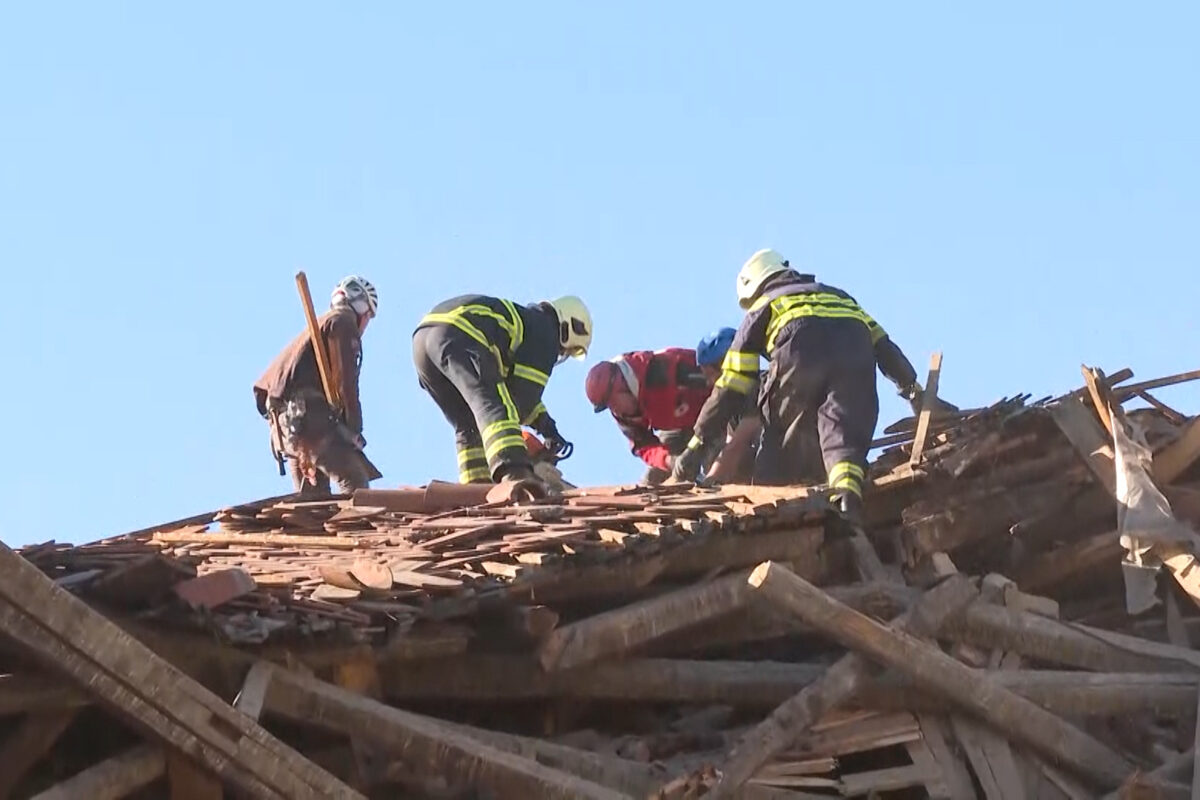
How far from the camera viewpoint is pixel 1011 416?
11.7 metres

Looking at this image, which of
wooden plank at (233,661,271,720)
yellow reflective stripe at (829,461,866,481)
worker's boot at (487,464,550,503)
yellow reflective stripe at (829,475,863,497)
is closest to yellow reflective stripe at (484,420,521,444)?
worker's boot at (487,464,550,503)

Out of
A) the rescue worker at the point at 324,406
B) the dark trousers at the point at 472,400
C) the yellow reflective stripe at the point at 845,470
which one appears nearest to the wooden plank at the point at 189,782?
the yellow reflective stripe at the point at 845,470

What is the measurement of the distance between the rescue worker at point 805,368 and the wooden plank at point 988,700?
9.72 ft

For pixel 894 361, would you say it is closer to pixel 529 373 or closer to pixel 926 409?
pixel 926 409

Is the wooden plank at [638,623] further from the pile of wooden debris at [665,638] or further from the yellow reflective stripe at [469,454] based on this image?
the yellow reflective stripe at [469,454]

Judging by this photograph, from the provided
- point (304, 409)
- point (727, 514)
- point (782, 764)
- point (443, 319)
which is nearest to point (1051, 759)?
point (782, 764)

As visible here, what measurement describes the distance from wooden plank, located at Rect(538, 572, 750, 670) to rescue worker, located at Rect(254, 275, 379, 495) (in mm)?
6058

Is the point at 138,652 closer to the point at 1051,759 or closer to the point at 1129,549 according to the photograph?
the point at 1051,759

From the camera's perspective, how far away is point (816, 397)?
1301 centimetres

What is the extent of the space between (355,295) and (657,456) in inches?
101

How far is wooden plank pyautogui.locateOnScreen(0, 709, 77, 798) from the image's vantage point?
755 cm

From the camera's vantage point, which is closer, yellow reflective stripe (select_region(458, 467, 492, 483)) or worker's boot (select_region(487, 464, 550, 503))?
worker's boot (select_region(487, 464, 550, 503))

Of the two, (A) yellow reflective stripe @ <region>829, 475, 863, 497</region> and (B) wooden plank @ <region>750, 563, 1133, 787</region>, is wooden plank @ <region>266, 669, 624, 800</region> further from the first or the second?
(A) yellow reflective stripe @ <region>829, 475, 863, 497</region>

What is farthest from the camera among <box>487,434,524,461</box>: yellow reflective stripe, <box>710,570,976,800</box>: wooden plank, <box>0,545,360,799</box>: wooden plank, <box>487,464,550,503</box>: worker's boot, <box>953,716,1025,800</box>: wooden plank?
<box>487,434,524,461</box>: yellow reflective stripe
